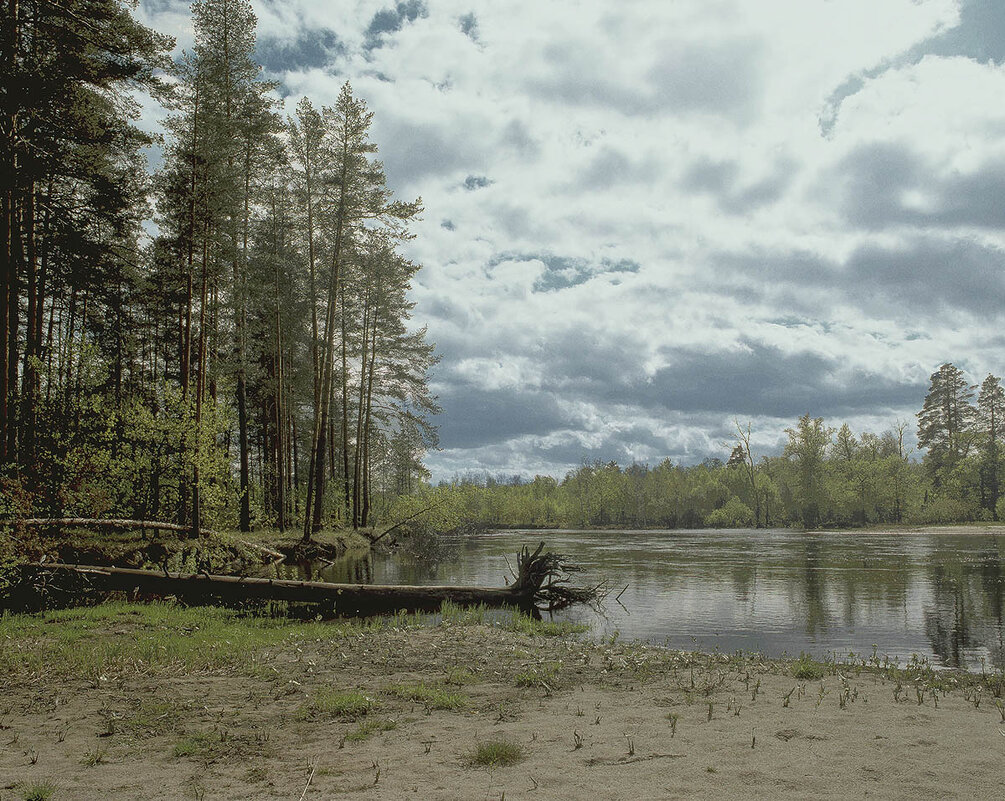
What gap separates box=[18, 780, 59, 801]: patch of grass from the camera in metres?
5.13

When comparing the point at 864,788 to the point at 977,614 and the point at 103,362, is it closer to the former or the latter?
the point at 977,614

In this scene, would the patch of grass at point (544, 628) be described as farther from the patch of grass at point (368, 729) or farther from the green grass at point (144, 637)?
the patch of grass at point (368, 729)

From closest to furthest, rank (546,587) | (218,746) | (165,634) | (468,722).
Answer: (218,746) → (468,722) → (165,634) → (546,587)

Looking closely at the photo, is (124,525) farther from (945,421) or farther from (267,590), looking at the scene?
(945,421)

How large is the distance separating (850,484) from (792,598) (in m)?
66.6

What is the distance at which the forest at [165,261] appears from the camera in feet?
54.1

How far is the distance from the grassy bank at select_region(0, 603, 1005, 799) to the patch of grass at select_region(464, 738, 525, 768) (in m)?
0.02

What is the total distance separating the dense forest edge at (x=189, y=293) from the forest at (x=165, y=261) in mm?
96

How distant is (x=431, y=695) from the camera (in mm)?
8453

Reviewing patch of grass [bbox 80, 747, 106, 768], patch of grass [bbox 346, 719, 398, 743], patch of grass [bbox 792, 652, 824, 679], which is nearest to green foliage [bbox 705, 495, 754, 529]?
patch of grass [bbox 792, 652, 824, 679]

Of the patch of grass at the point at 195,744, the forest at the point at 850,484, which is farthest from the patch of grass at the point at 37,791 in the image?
the forest at the point at 850,484

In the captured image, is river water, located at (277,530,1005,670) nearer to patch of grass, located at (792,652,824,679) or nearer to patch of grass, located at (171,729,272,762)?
patch of grass, located at (792,652,824,679)

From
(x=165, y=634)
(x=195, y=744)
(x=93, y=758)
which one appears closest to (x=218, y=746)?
(x=195, y=744)

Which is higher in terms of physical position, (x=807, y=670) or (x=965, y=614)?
(x=807, y=670)
